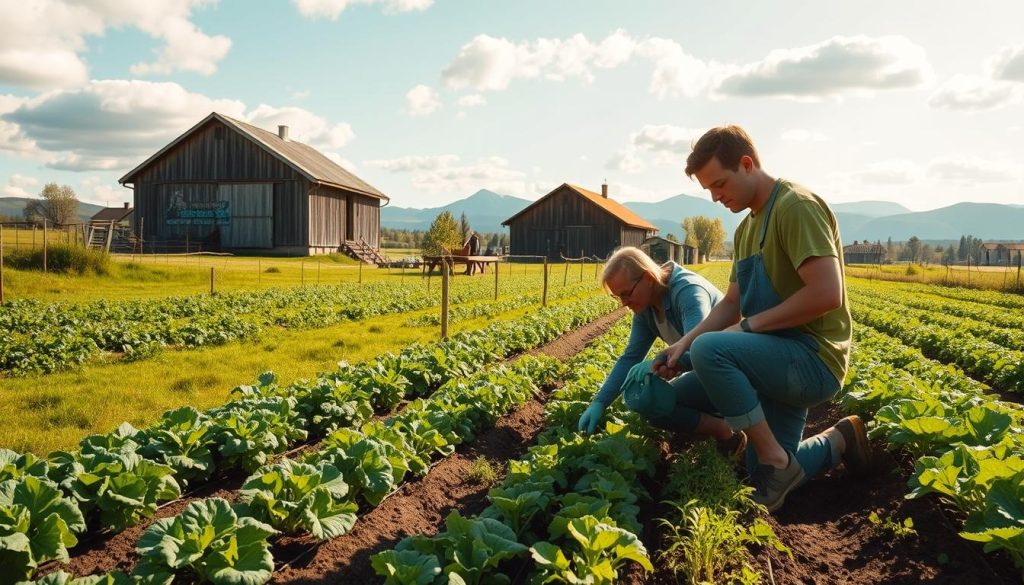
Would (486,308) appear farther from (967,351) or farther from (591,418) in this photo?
(591,418)

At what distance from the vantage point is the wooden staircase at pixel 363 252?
119 feet

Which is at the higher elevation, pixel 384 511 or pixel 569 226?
pixel 569 226

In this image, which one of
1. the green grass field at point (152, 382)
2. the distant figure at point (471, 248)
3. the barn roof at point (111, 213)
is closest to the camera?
the green grass field at point (152, 382)

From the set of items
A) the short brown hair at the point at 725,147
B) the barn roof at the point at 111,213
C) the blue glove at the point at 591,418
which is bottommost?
the blue glove at the point at 591,418

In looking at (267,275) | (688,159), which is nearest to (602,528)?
(688,159)

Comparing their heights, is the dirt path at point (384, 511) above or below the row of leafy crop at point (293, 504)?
below

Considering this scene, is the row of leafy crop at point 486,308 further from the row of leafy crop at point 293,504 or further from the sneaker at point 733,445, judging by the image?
the sneaker at point 733,445

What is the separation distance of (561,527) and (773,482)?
1512 mm

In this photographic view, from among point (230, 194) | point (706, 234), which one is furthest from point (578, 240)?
point (706, 234)

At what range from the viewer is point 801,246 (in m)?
3.37

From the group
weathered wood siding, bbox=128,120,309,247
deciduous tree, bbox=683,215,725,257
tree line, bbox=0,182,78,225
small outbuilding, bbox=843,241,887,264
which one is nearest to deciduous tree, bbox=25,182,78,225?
tree line, bbox=0,182,78,225

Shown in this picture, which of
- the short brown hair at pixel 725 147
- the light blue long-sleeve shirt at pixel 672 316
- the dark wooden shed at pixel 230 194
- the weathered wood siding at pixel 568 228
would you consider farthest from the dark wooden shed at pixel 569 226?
the short brown hair at pixel 725 147

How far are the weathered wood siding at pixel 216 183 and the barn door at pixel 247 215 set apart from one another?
0.16 feet

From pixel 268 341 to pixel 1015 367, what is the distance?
10765mm
